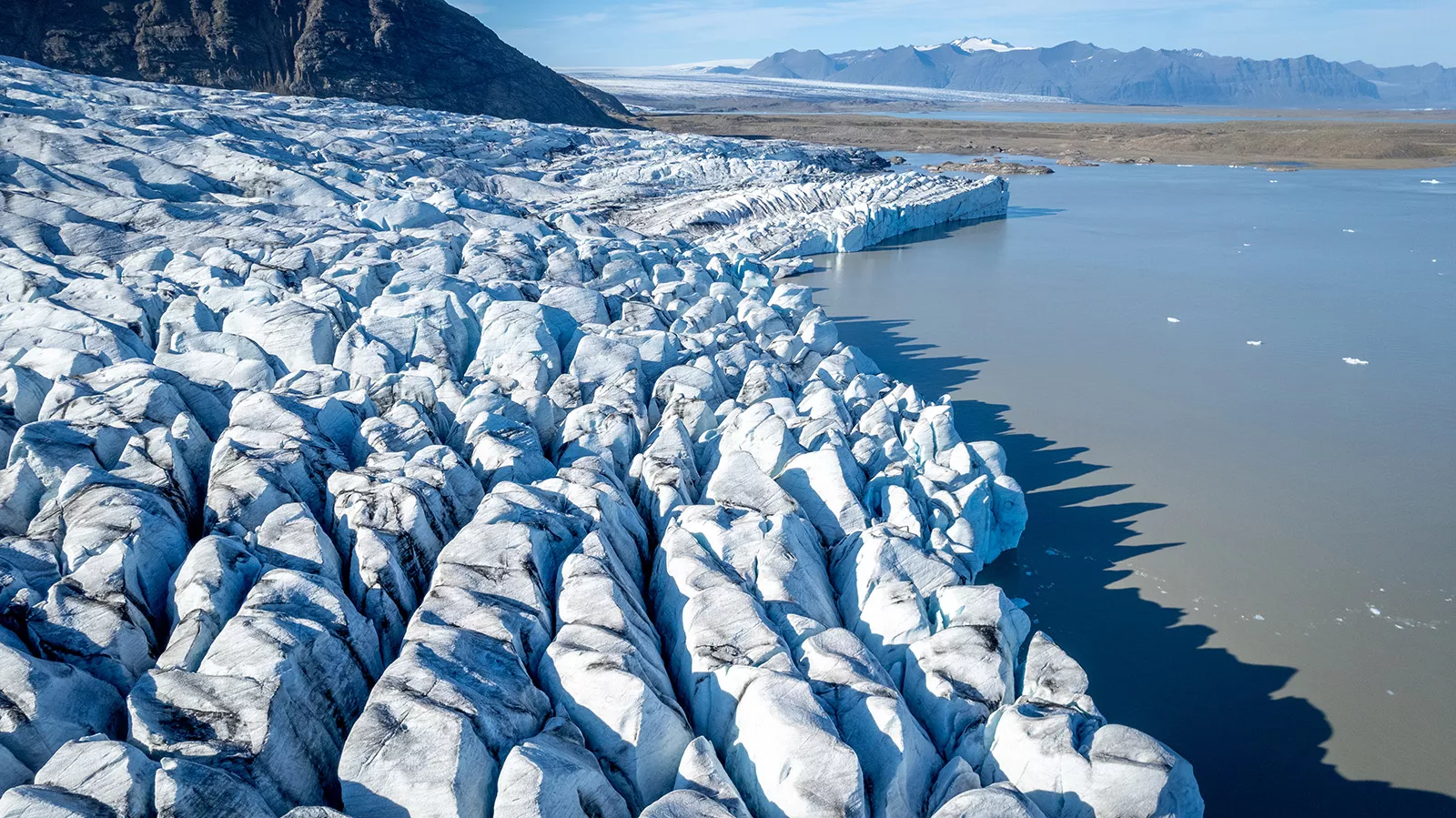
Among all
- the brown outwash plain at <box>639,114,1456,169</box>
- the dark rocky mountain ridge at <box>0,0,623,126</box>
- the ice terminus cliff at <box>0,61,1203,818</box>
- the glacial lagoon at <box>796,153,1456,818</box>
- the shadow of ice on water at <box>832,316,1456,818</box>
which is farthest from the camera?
the brown outwash plain at <box>639,114,1456,169</box>

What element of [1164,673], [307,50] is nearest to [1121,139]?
[307,50]

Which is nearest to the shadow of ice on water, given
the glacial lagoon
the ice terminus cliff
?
the glacial lagoon

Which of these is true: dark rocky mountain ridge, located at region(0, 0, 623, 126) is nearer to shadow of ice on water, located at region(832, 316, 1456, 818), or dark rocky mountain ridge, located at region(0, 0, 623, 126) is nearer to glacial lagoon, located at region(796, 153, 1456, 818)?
glacial lagoon, located at region(796, 153, 1456, 818)

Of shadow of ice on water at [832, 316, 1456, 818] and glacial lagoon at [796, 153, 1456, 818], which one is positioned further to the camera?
glacial lagoon at [796, 153, 1456, 818]

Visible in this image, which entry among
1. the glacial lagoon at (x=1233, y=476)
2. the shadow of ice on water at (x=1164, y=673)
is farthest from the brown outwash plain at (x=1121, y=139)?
the shadow of ice on water at (x=1164, y=673)

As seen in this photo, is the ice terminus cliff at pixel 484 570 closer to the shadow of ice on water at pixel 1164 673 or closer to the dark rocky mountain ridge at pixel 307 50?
the shadow of ice on water at pixel 1164 673

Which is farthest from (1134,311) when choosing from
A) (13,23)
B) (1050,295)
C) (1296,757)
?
(13,23)

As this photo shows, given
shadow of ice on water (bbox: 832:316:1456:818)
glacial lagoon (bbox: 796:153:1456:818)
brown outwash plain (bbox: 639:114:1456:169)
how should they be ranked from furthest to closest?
brown outwash plain (bbox: 639:114:1456:169)
glacial lagoon (bbox: 796:153:1456:818)
shadow of ice on water (bbox: 832:316:1456:818)
